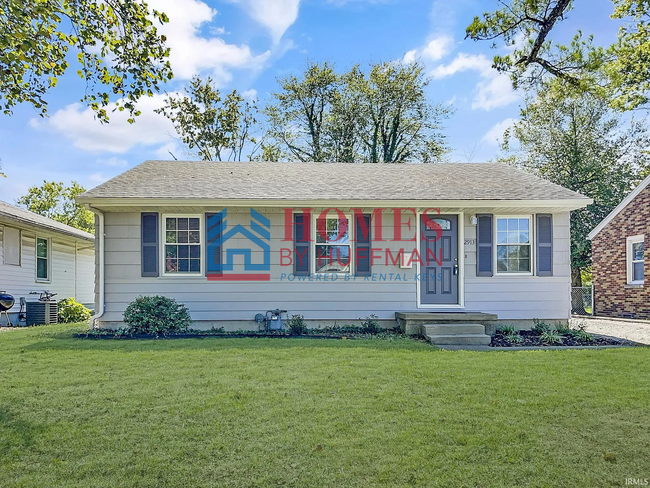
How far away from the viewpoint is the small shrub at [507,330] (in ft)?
26.6

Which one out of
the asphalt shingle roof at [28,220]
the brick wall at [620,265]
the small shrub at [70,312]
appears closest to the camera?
the asphalt shingle roof at [28,220]

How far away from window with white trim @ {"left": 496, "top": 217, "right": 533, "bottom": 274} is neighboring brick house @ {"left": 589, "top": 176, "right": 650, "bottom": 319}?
6.48 meters

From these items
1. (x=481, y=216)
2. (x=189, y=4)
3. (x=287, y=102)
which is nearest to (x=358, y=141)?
(x=287, y=102)

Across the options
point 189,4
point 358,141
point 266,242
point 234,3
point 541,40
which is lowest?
point 266,242

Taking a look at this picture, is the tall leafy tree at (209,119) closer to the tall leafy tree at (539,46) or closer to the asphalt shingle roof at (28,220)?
the asphalt shingle roof at (28,220)

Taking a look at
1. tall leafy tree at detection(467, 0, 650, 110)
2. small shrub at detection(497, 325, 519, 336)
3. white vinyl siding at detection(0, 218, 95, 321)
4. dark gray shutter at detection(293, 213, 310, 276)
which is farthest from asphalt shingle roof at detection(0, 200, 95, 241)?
small shrub at detection(497, 325, 519, 336)

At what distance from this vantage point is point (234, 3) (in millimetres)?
7875

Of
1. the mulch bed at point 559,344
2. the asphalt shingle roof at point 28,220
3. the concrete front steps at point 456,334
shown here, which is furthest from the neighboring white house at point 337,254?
the asphalt shingle roof at point 28,220

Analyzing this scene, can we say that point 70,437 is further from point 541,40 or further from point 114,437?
point 541,40

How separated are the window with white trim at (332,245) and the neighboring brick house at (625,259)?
31.6 ft

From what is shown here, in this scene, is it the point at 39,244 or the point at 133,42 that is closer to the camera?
the point at 133,42

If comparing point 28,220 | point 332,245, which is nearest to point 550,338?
point 332,245

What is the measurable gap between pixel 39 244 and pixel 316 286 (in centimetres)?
947

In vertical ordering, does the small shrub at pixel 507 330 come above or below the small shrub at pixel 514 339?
above
